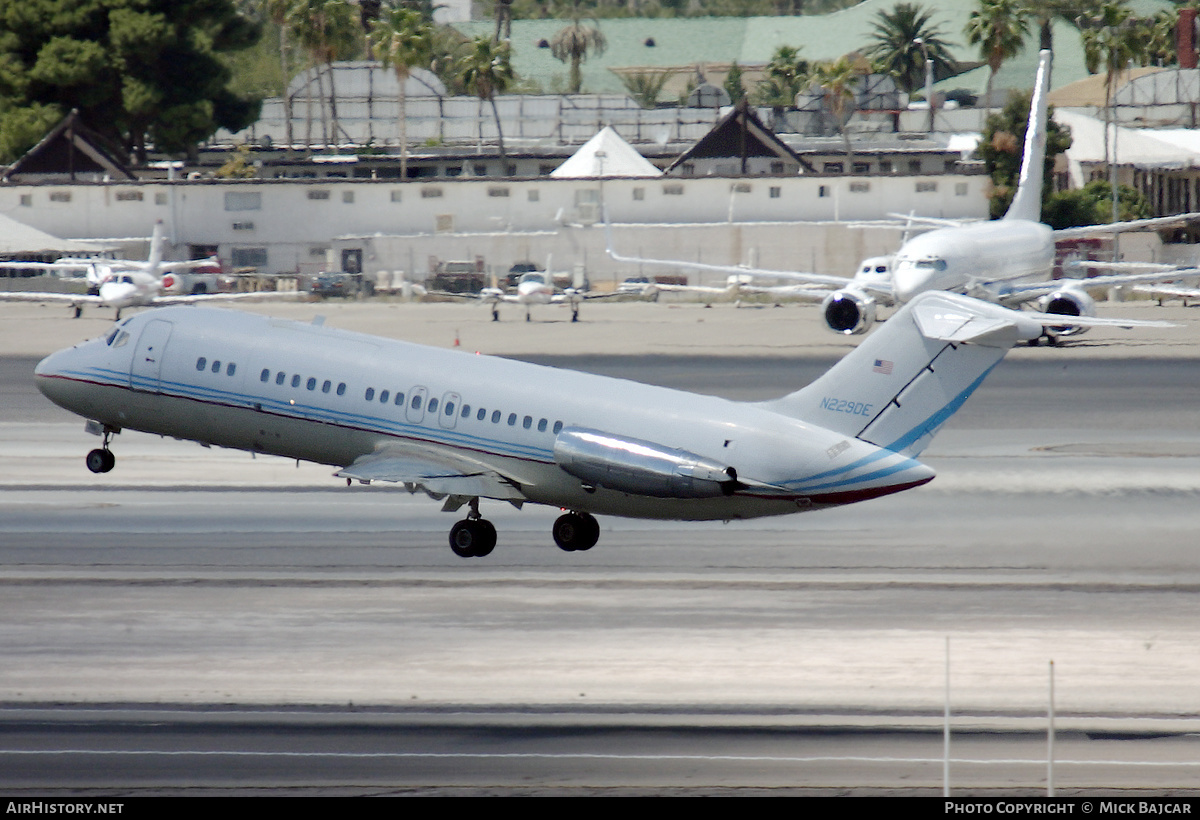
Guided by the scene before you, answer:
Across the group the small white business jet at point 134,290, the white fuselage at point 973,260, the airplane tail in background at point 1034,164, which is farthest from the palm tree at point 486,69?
the white fuselage at point 973,260

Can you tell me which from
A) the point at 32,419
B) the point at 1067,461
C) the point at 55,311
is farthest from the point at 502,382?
the point at 55,311

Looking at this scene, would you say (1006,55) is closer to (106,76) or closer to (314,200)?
(314,200)

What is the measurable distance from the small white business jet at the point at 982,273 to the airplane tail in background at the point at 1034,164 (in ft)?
0.28

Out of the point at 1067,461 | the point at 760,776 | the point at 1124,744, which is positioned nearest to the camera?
the point at 760,776

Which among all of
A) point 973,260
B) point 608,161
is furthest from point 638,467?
point 608,161

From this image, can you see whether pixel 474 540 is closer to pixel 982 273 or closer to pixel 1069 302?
pixel 982 273

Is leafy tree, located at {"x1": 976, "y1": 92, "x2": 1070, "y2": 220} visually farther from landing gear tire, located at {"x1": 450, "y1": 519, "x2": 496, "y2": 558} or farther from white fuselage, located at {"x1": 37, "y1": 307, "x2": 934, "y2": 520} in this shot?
landing gear tire, located at {"x1": 450, "y1": 519, "x2": 496, "y2": 558}

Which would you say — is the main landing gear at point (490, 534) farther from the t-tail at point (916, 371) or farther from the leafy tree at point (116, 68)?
the leafy tree at point (116, 68)

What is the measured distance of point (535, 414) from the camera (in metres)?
30.8

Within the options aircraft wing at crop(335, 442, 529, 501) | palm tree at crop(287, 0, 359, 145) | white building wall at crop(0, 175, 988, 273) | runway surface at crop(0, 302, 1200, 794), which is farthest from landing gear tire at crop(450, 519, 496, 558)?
palm tree at crop(287, 0, 359, 145)

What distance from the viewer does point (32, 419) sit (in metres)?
52.0

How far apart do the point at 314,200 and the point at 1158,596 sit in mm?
85329

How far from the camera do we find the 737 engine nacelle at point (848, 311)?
73000mm

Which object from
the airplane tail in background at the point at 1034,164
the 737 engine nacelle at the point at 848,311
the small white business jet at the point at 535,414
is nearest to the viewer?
the small white business jet at the point at 535,414
